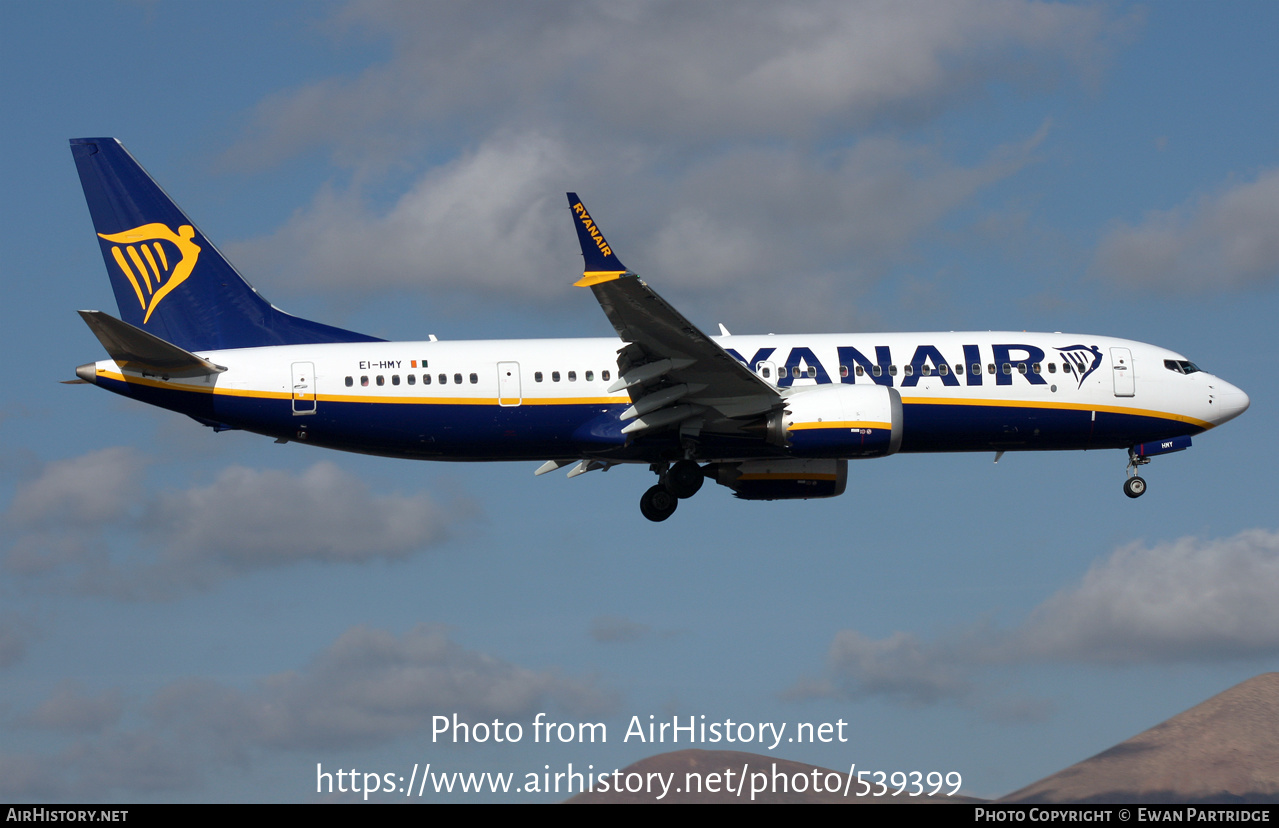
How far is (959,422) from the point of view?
143ft

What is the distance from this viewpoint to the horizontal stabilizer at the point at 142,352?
3894cm

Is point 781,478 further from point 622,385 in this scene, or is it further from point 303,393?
point 303,393

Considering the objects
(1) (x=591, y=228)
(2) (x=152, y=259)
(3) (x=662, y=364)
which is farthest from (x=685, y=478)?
(2) (x=152, y=259)

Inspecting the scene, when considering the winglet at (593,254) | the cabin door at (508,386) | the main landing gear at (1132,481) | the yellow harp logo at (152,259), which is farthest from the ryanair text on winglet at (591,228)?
the main landing gear at (1132,481)

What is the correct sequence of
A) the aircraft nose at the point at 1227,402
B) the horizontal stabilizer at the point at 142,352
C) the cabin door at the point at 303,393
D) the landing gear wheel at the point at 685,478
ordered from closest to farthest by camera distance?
the horizontal stabilizer at the point at 142,352
the cabin door at the point at 303,393
the landing gear wheel at the point at 685,478
the aircraft nose at the point at 1227,402

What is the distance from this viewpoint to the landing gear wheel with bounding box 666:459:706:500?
44.6 metres

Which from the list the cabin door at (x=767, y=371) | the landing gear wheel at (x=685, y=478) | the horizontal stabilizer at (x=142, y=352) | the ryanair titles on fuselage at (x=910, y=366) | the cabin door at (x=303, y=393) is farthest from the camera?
the landing gear wheel at (x=685, y=478)

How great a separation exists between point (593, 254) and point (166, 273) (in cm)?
1629

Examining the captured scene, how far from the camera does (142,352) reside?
134 feet

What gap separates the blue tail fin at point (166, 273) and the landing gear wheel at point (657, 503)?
381 inches

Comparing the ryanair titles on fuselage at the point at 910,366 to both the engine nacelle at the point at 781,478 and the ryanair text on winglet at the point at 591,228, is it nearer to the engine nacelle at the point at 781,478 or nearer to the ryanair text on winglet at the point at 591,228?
the engine nacelle at the point at 781,478

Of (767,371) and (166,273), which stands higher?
(166,273)
